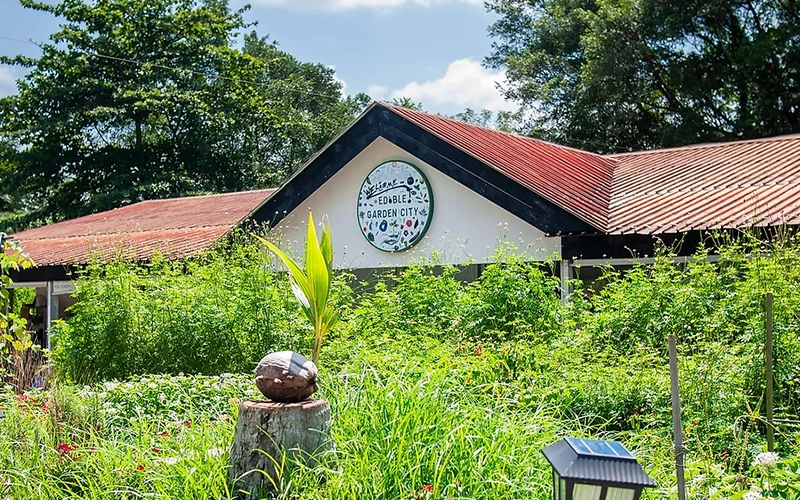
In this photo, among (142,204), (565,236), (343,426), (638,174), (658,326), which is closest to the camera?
(343,426)

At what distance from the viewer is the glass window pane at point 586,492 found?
2.47 meters

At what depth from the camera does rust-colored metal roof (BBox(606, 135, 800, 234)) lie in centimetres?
925

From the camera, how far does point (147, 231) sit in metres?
16.0

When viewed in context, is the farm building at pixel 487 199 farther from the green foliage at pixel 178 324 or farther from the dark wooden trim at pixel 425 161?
the green foliage at pixel 178 324

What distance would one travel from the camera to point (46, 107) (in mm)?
26516

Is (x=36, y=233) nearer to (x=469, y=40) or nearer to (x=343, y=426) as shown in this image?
(x=469, y=40)

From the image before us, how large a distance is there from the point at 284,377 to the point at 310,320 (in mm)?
1296

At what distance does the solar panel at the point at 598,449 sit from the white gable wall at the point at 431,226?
23.5 ft

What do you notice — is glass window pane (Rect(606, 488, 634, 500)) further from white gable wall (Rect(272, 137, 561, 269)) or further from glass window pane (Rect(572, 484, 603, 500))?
white gable wall (Rect(272, 137, 561, 269))

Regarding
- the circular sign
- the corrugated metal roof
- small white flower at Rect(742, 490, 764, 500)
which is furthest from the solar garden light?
the circular sign

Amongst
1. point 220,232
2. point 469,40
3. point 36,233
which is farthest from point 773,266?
point 469,40

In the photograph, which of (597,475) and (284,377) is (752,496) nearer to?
(597,475)

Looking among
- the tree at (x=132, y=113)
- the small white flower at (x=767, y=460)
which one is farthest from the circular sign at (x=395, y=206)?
the tree at (x=132, y=113)

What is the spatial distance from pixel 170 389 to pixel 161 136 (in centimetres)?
2334
